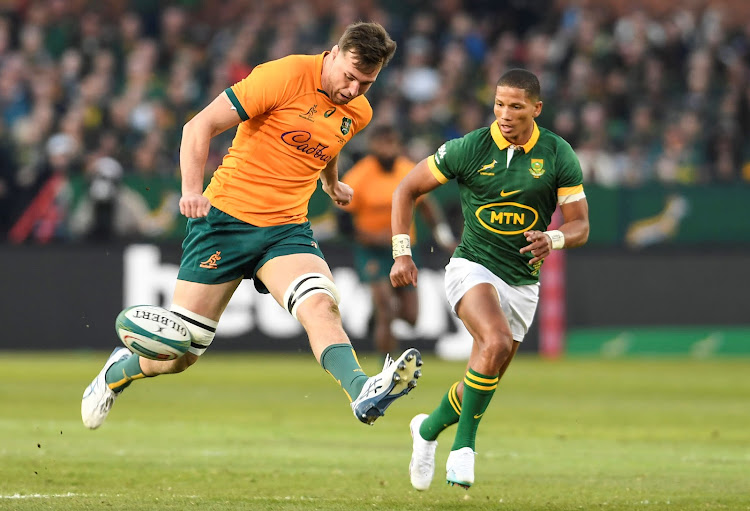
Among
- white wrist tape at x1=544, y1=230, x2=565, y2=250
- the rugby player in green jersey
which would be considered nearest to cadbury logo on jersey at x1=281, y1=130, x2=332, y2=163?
the rugby player in green jersey

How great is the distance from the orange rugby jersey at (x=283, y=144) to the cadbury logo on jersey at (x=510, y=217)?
1.04 meters

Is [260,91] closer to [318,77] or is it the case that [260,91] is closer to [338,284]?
[318,77]

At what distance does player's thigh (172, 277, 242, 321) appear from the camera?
774 centimetres

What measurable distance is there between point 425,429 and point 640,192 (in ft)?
38.4

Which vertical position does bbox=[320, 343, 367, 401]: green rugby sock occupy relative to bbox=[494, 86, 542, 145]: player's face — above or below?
below

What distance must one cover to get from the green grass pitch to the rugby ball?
0.84 metres

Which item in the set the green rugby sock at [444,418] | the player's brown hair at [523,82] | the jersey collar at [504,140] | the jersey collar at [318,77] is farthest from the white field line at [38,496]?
the player's brown hair at [523,82]

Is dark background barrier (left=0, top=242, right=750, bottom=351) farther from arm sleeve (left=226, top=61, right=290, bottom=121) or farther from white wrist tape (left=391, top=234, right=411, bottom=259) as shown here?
arm sleeve (left=226, top=61, right=290, bottom=121)

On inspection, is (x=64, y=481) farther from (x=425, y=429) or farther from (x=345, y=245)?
(x=345, y=245)

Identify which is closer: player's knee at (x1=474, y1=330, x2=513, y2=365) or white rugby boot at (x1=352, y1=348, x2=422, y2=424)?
white rugby boot at (x1=352, y1=348, x2=422, y2=424)

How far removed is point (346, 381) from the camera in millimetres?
6969

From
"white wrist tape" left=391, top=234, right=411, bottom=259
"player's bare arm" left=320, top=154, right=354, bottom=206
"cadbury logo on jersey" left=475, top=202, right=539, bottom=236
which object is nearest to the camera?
"white wrist tape" left=391, top=234, right=411, bottom=259

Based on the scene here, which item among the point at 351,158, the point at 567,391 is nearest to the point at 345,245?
the point at 351,158

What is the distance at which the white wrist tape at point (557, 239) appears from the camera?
25.1 ft
